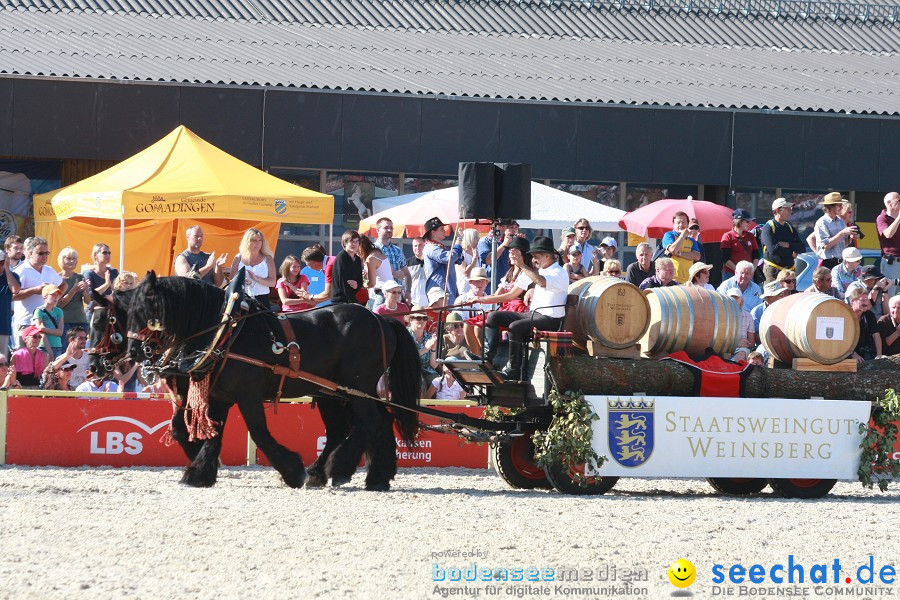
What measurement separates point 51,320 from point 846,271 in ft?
26.0

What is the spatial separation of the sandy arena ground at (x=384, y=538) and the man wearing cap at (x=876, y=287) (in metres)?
3.82

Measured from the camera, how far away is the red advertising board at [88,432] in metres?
10.9

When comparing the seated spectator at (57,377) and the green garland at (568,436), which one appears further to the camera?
the seated spectator at (57,377)

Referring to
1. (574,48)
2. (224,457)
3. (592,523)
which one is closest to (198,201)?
(224,457)

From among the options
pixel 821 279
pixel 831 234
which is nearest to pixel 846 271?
pixel 831 234

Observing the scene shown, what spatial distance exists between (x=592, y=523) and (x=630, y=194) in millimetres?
13764

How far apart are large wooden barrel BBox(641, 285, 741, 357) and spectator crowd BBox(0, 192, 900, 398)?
1.34 feet

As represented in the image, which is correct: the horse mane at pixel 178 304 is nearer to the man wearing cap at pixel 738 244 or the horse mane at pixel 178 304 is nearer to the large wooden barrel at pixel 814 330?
the large wooden barrel at pixel 814 330

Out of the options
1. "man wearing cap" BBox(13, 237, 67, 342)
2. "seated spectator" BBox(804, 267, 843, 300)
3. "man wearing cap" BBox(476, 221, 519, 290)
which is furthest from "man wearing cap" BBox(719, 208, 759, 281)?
"man wearing cap" BBox(13, 237, 67, 342)

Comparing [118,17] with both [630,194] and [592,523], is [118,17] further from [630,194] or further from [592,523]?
[592,523]

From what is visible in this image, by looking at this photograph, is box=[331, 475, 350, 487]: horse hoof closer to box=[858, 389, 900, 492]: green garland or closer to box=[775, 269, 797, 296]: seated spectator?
box=[858, 389, 900, 492]: green garland

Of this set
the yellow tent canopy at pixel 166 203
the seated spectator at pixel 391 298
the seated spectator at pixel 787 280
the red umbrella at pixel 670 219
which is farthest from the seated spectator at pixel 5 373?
the red umbrella at pixel 670 219

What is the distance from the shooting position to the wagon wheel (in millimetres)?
10055

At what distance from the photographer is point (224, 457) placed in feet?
36.7
